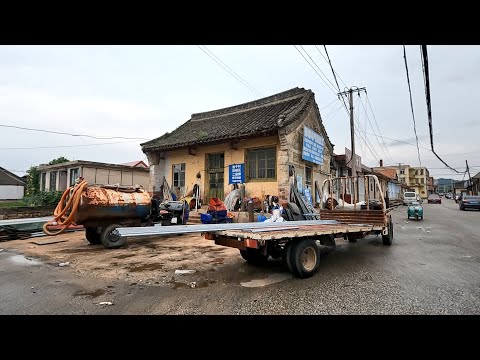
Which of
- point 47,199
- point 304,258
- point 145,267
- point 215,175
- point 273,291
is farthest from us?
point 47,199

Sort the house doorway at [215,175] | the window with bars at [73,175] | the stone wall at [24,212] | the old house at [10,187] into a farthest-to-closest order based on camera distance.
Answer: the old house at [10,187] < the window with bars at [73,175] < the house doorway at [215,175] < the stone wall at [24,212]

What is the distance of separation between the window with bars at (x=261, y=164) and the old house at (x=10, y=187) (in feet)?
113

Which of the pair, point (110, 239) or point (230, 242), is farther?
point (110, 239)

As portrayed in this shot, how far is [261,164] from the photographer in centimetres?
1308

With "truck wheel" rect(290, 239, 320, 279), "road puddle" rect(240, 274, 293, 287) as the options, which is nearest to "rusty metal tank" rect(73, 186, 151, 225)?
"road puddle" rect(240, 274, 293, 287)

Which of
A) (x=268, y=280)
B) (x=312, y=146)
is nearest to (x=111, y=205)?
(x=268, y=280)

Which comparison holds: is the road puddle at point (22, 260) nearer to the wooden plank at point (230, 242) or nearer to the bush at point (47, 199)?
the wooden plank at point (230, 242)

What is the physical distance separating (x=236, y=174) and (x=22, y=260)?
8.89 metres

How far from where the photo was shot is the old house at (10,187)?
109 feet

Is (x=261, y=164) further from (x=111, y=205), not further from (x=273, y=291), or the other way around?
(x=273, y=291)

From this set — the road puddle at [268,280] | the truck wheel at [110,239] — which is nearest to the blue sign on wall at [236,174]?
the truck wheel at [110,239]
